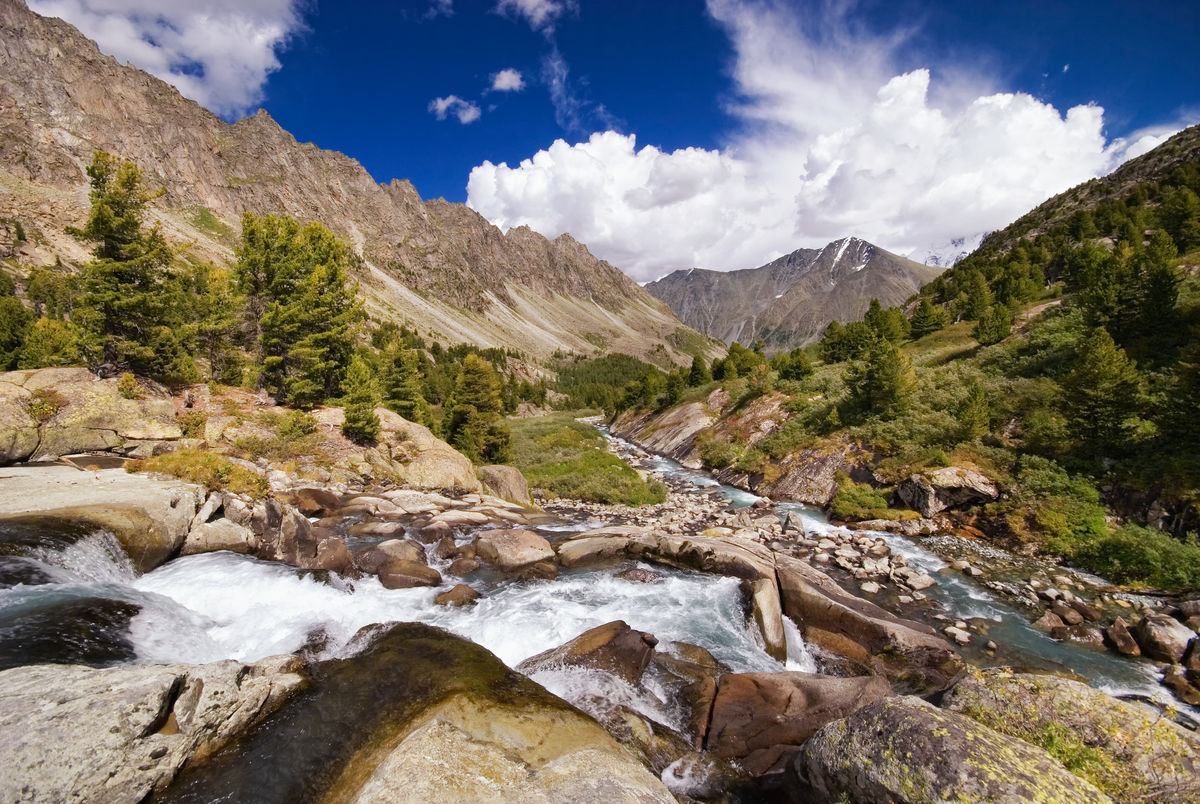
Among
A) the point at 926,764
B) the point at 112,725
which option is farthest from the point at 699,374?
the point at 112,725

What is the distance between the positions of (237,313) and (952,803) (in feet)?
142

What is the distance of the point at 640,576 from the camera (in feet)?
55.1

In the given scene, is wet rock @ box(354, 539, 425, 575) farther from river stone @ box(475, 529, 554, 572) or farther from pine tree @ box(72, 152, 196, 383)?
pine tree @ box(72, 152, 196, 383)

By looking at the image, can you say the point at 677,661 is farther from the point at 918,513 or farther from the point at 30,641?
the point at 918,513

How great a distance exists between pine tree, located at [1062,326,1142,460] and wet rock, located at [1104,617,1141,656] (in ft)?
43.6

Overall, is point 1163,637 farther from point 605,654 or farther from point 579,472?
point 579,472

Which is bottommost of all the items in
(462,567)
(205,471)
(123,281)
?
(462,567)

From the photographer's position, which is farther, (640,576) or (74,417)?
(74,417)

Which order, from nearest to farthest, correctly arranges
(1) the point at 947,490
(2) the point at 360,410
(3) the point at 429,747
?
(3) the point at 429,747 → (1) the point at 947,490 → (2) the point at 360,410

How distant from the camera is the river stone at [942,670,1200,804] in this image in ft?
18.0

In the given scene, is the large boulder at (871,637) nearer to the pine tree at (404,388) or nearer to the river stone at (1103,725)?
the river stone at (1103,725)

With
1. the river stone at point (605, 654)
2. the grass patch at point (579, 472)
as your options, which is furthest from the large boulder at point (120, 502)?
the grass patch at point (579, 472)

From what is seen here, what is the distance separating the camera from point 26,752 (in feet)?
18.2

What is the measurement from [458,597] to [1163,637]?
66.6 feet
